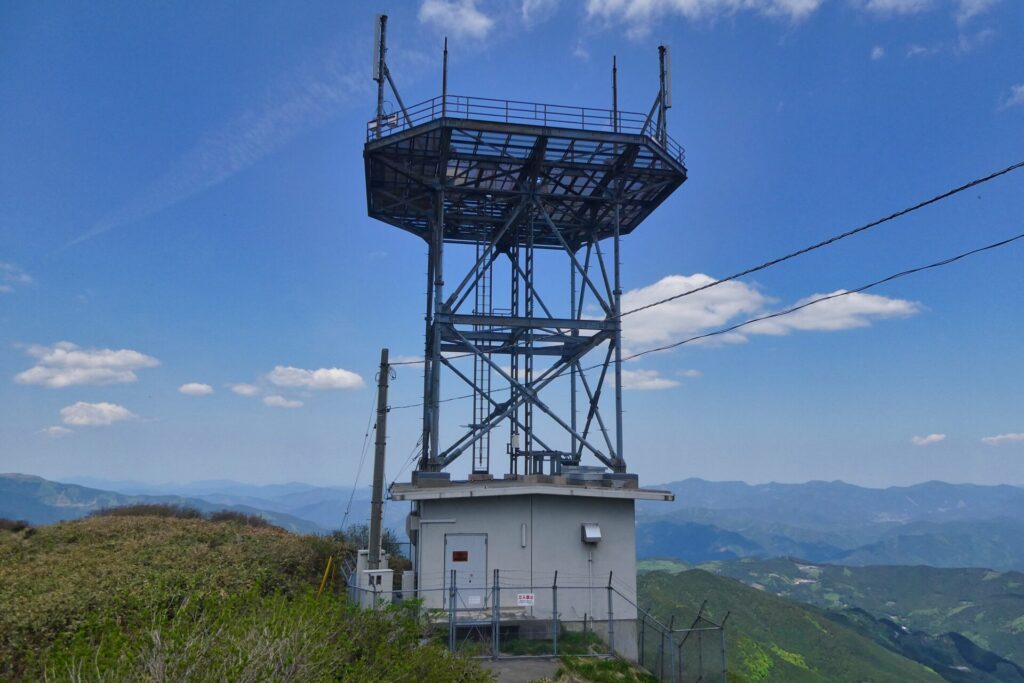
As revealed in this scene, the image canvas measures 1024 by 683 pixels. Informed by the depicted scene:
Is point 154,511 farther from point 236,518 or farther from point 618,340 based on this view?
point 618,340

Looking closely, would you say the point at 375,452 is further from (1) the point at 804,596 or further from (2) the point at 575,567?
(1) the point at 804,596

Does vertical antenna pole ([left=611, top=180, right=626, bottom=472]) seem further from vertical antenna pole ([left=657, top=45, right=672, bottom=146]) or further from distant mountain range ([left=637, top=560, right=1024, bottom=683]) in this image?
distant mountain range ([left=637, top=560, right=1024, bottom=683])

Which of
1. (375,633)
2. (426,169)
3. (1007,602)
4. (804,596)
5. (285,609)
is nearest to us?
(285,609)

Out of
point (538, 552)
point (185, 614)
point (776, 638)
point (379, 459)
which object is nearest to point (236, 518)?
point (379, 459)

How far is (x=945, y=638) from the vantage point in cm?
9638

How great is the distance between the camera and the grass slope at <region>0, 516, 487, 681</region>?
29.6ft

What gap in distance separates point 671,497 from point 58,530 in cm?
2794

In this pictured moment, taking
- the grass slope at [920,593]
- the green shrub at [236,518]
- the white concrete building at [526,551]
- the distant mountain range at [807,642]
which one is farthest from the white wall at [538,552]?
the grass slope at [920,593]

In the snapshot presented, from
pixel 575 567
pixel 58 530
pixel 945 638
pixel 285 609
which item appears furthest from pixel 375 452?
pixel 945 638

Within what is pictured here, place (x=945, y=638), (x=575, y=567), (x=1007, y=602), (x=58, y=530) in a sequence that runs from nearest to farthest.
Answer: (x=575, y=567) < (x=58, y=530) < (x=945, y=638) < (x=1007, y=602)

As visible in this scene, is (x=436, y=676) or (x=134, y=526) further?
(x=134, y=526)

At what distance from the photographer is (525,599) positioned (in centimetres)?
1878

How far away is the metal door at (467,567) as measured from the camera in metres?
18.9

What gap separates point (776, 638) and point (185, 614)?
210ft
